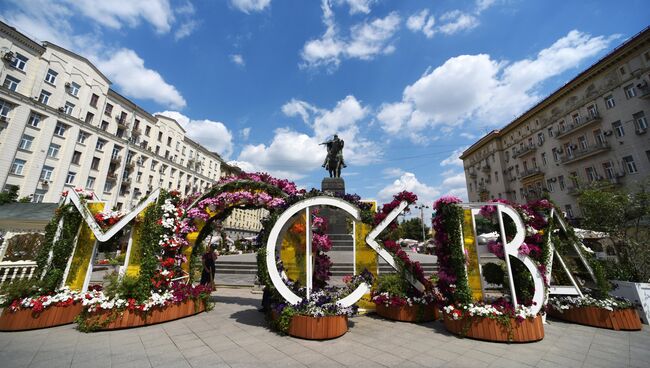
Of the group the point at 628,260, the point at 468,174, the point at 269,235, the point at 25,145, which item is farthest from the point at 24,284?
the point at 468,174

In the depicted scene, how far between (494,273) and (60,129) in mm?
44894

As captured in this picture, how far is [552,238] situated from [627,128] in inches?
1063

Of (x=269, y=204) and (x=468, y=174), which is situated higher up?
(x=468, y=174)

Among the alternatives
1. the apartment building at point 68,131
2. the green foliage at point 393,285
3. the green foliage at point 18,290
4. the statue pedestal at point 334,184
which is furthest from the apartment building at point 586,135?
the apartment building at point 68,131

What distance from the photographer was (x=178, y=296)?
24.3ft

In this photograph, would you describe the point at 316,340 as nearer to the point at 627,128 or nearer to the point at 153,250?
the point at 153,250

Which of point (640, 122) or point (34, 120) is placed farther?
point (34, 120)

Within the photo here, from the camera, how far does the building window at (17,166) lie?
86.3ft

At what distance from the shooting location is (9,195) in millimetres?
24281

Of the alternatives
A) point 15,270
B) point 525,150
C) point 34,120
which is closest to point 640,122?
point 525,150

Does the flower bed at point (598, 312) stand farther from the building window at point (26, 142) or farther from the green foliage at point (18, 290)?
the building window at point (26, 142)

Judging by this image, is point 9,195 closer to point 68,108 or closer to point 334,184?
point 68,108

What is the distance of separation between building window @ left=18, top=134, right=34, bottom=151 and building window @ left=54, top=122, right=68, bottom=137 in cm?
252

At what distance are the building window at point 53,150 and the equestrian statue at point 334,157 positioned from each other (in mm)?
32531
